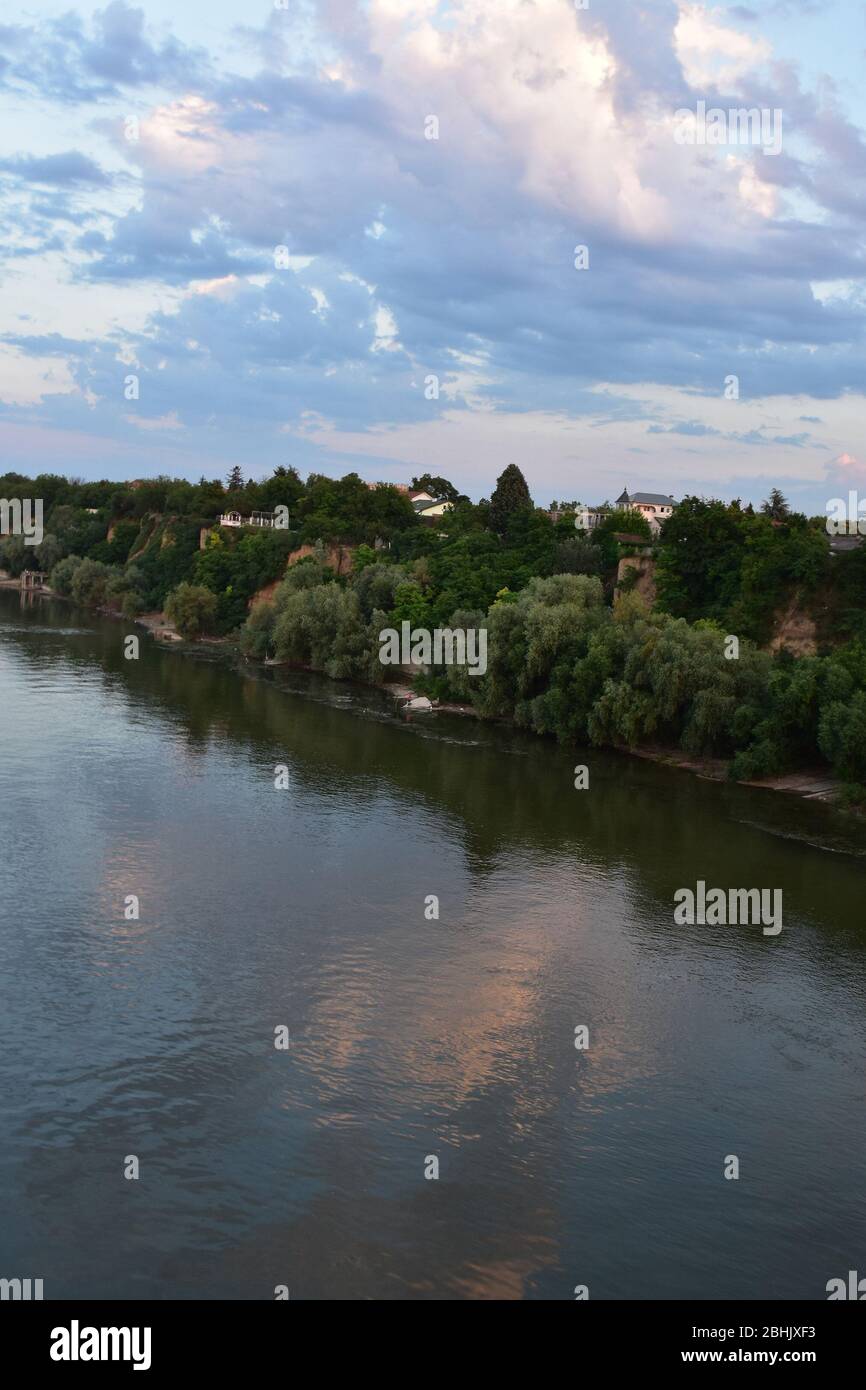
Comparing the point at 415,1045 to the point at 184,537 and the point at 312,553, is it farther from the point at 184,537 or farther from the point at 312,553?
the point at 184,537

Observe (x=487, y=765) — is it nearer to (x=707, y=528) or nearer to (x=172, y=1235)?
(x=707, y=528)

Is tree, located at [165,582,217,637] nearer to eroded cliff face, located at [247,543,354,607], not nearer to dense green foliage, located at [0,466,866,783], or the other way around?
dense green foliage, located at [0,466,866,783]

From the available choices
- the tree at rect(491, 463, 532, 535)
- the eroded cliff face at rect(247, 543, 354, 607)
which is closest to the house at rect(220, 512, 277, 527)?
the eroded cliff face at rect(247, 543, 354, 607)

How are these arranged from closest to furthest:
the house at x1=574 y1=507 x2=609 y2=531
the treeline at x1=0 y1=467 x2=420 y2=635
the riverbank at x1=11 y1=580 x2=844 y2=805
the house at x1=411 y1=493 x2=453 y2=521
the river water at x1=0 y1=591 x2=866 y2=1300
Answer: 1. the river water at x1=0 y1=591 x2=866 y2=1300
2. the riverbank at x1=11 y1=580 x2=844 y2=805
3. the house at x1=574 y1=507 x2=609 y2=531
4. the treeline at x1=0 y1=467 x2=420 y2=635
5. the house at x1=411 y1=493 x2=453 y2=521

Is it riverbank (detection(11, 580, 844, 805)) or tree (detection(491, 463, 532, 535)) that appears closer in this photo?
riverbank (detection(11, 580, 844, 805))

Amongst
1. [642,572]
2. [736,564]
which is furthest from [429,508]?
[736,564]

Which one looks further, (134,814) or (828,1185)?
(134,814)

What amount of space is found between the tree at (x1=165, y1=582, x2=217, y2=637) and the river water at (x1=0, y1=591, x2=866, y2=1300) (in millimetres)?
40028

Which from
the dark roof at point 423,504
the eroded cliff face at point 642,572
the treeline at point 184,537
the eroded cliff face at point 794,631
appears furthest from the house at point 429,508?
the eroded cliff face at point 794,631

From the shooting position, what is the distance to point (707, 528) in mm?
58000

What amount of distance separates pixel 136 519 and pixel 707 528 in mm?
72438

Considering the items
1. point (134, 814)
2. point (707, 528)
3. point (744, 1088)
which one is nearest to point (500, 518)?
point (707, 528)

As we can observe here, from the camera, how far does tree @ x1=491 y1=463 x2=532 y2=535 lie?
251 ft
